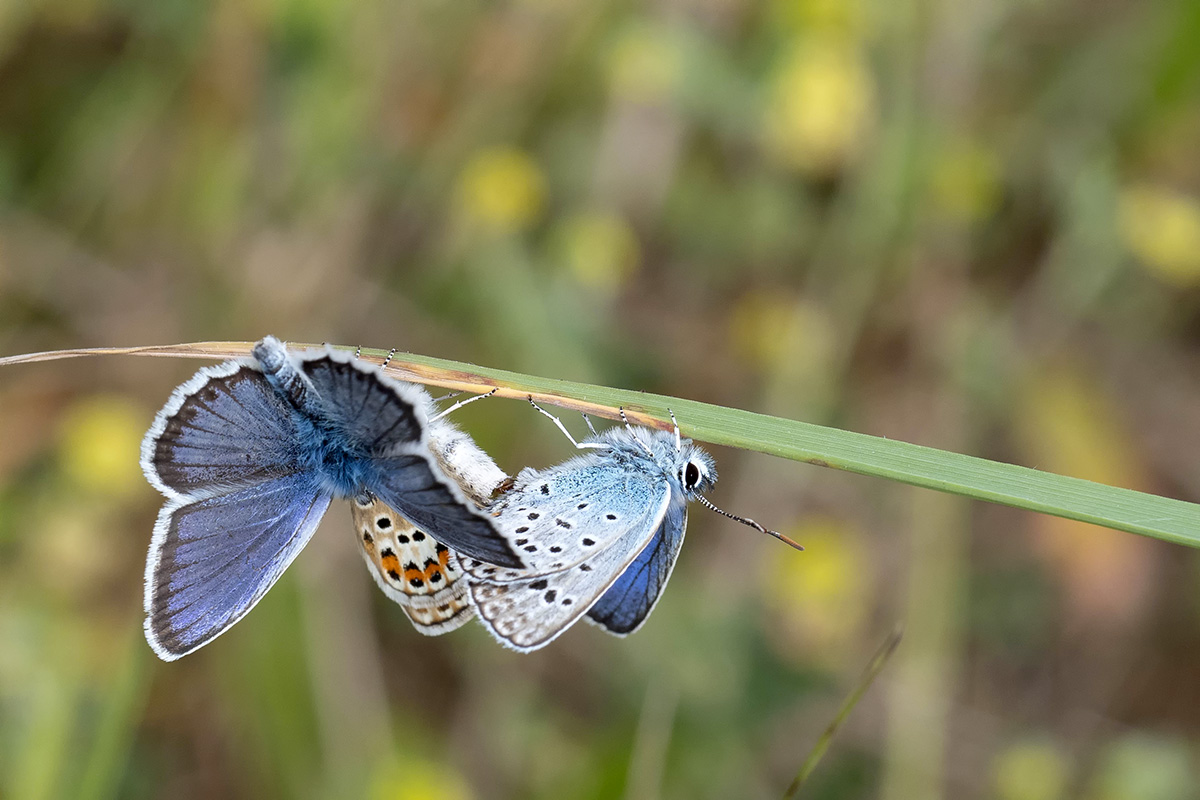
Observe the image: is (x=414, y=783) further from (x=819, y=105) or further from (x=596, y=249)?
(x=819, y=105)

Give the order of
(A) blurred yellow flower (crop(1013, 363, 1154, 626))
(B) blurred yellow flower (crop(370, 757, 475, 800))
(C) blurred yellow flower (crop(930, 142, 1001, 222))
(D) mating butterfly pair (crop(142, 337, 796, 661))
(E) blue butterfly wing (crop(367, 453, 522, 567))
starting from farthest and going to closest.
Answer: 1. (C) blurred yellow flower (crop(930, 142, 1001, 222))
2. (A) blurred yellow flower (crop(1013, 363, 1154, 626))
3. (B) blurred yellow flower (crop(370, 757, 475, 800))
4. (D) mating butterfly pair (crop(142, 337, 796, 661))
5. (E) blue butterfly wing (crop(367, 453, 522, 567))

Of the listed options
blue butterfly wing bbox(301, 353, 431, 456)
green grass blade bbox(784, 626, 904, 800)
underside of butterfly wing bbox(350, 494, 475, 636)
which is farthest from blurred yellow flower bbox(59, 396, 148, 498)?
green grass blade bbox(784, 626, 904, 800)

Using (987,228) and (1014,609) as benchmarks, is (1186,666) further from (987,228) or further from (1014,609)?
(987,228)

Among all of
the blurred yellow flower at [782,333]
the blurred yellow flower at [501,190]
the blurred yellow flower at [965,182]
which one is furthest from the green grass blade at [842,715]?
the blurred yellow flower at [965,182]

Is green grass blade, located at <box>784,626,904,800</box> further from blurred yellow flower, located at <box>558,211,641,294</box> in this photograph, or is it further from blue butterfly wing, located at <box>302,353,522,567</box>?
blurred yellow flower, located at <box>558,211,641,294</box>

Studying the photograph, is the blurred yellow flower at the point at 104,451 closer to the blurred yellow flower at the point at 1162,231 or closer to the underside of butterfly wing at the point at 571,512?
the underside of butterfly wing at the point at 571,512

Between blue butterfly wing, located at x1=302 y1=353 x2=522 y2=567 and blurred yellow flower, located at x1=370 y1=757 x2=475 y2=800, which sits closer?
blue butterfly wing, located at x1=302 y1=353 x2=522 y2=567

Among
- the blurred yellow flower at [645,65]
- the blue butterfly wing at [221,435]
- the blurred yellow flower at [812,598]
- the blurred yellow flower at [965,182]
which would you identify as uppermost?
the blurred yellow flower at [645,65]
